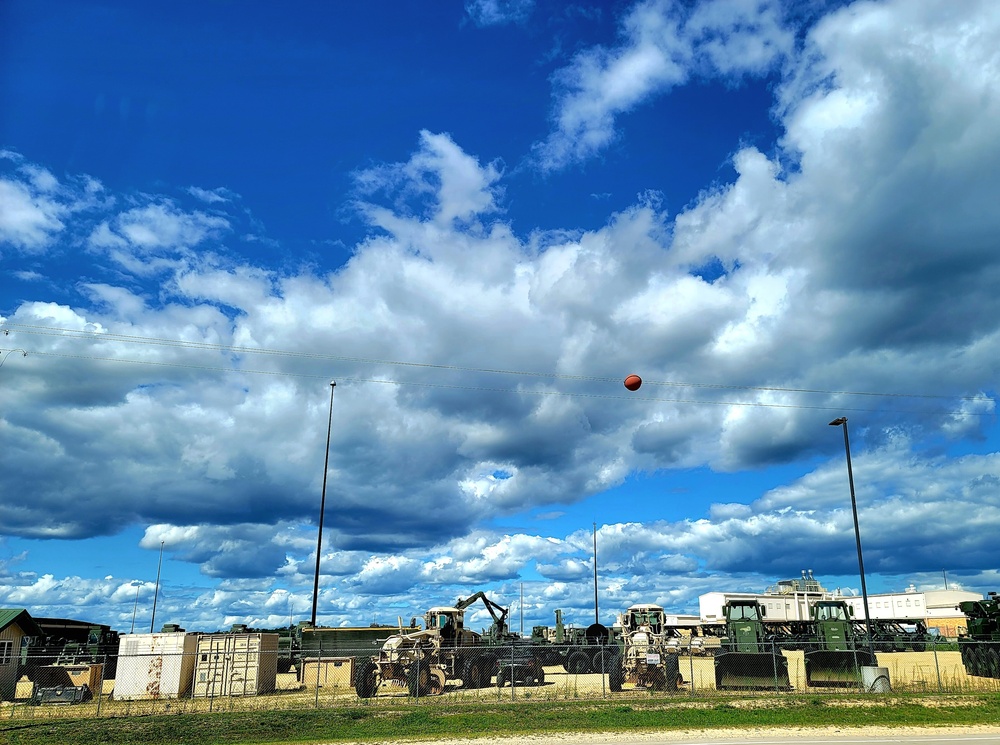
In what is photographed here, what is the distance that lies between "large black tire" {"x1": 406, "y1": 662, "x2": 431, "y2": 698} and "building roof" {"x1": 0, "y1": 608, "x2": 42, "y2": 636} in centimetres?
2075

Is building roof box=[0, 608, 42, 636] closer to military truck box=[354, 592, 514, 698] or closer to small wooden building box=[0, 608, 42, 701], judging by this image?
small wooden building box=[0, 608, 42, 701]

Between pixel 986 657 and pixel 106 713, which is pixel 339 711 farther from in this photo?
pixel 986 657

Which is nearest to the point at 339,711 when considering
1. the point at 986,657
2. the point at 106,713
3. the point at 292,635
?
the point at 106,713

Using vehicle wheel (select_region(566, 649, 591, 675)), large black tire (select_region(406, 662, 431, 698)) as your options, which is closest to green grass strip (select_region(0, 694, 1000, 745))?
large black tire (select_region(406, 662, 431, 698))

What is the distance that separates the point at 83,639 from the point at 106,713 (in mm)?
36391

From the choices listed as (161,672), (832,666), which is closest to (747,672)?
(832,666)

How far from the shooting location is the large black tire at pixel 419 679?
28.1 metres

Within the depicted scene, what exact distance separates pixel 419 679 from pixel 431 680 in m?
0.93

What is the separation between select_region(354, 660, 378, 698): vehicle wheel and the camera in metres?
28.9

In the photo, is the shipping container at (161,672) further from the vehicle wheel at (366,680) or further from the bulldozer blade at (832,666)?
the bulldozer blade at (832,666)

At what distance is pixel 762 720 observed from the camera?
2108 centimetres

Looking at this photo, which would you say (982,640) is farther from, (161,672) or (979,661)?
(161,672)

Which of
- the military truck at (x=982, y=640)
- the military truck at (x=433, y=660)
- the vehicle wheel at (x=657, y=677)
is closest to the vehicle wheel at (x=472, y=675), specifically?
the military truck at (x=433, y=660)

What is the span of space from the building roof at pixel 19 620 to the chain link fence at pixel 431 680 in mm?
3544
